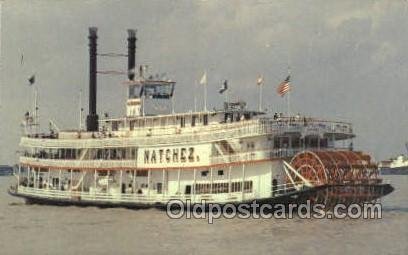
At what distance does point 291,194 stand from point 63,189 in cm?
1756

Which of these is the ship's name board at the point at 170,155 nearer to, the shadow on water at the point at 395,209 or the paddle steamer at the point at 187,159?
the paddle steamer at the point at 187,159

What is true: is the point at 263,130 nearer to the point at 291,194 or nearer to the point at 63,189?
the point at 291,194

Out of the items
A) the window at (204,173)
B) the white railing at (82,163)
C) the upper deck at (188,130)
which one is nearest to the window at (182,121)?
the upper deck at (188,130)

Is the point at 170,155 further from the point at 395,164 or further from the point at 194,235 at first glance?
the point at 395,164

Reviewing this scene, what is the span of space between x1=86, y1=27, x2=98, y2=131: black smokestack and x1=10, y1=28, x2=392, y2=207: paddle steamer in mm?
2758

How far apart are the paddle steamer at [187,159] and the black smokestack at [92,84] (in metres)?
2.76

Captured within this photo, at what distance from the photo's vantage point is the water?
3067cm

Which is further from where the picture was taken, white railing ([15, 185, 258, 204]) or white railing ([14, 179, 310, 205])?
white railing ([15, 185, 258, 204])

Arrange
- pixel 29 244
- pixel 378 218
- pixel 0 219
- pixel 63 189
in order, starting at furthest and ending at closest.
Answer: pixel 63 189, pixel 0 219, pixel 378 218, pixel 29 244

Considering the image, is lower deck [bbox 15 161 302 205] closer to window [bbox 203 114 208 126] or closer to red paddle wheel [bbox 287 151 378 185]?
red paddle wheel [bbox 287 151 378 185]

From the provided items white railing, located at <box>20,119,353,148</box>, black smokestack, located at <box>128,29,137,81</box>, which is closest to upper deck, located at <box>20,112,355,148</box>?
white railing, located at <box>20,119,353,148</box>

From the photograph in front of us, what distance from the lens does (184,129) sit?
46.1 metres

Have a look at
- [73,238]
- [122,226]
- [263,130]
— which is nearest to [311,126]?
[263,130]

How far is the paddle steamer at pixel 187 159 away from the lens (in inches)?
1656
